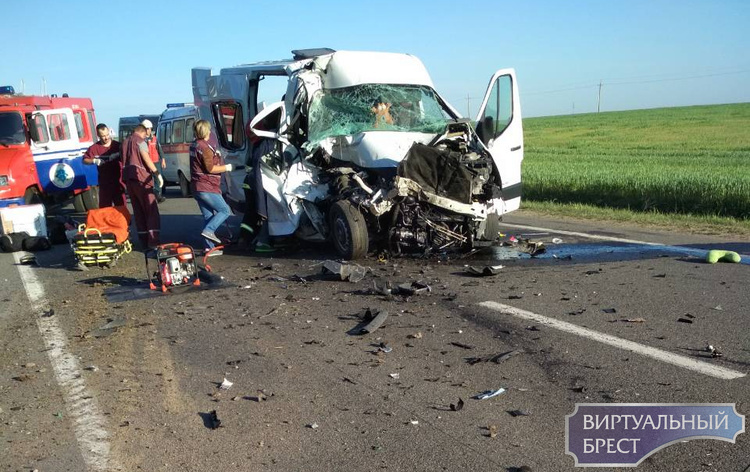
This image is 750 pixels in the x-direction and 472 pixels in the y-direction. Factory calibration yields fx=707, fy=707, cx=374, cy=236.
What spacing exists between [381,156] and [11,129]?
9.10 m

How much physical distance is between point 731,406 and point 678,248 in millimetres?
5157

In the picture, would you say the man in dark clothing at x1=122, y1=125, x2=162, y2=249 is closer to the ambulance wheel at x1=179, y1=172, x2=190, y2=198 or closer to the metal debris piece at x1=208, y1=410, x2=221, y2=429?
the metal debris piece at x1=208, y1=410, x2=221, y2=429

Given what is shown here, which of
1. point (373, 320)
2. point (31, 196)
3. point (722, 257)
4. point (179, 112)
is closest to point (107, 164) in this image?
point (31, 196)

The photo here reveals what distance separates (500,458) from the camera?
3.68m

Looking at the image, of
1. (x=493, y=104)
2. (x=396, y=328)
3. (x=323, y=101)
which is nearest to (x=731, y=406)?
(x=396, y=328)

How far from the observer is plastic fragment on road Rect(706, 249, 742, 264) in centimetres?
781

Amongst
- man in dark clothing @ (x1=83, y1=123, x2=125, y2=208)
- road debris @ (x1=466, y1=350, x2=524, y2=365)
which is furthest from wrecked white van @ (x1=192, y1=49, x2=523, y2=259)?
road debris @ (x1=466, y1=350, x2=524, y2=365)

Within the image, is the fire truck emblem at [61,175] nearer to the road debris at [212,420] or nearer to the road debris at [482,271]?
the road debris at [482,271]

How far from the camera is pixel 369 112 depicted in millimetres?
9578

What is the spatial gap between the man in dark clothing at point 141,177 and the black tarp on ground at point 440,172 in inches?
161

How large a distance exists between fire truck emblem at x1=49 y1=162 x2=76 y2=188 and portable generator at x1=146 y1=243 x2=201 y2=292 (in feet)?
25.5

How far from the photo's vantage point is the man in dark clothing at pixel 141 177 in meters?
10.3

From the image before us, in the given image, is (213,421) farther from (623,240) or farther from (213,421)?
(623,240)

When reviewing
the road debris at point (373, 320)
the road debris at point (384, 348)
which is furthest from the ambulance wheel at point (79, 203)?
the road debris at point (384, 348)
